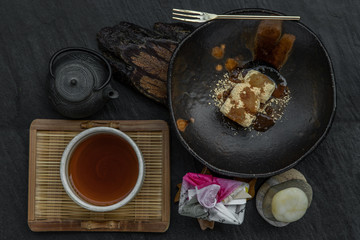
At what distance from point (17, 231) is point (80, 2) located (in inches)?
31.3

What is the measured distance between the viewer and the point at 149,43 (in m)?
1.12

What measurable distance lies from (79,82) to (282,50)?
63 cm

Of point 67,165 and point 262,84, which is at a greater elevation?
point 262,84

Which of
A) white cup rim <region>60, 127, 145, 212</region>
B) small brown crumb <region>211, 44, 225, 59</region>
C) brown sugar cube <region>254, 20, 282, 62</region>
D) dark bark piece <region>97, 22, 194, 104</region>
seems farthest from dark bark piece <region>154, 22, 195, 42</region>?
white cup rim <region>60, 127, 145, 212</region>

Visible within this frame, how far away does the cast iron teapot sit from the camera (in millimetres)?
1005

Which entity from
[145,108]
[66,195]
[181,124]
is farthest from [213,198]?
[66,195]

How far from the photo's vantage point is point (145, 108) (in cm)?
116

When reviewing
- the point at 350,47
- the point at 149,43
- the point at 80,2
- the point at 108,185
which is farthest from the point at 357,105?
the point at 80,2

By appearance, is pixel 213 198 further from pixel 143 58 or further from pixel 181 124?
pixel 143 58

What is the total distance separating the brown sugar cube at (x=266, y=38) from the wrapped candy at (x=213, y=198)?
0.41 meters

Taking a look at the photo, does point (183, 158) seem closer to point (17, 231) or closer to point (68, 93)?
point (68, 93)

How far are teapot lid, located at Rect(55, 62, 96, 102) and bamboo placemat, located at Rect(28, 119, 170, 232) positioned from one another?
0.14 metres

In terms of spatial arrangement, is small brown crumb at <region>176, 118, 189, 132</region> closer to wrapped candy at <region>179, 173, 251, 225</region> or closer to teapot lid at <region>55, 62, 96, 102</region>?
wrapped candy at <region>179, 173, 251, 225</region>

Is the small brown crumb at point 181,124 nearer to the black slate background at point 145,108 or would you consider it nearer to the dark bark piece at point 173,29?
the black slate background at point 145,108
